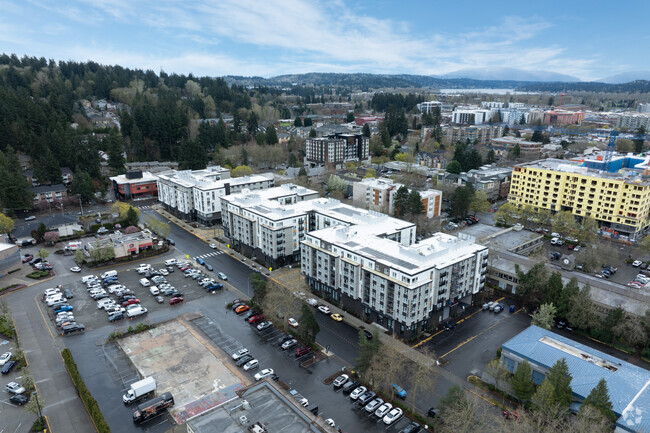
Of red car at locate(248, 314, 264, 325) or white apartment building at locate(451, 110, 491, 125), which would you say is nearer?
red car at locate(248, 314, 264, 325)

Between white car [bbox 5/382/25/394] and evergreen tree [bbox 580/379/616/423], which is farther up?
evergreen tree [bbox 580/379/616/423]

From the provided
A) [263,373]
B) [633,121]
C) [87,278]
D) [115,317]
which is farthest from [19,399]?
[633,121]

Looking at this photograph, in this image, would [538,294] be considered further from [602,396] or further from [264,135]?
[264,135]

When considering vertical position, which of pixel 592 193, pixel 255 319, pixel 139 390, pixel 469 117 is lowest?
pixel 255 319

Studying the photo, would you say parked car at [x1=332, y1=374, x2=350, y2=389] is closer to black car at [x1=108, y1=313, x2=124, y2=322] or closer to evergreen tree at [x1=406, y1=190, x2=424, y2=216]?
black car at [x1=108, y1=313, x2=124, y2=322]

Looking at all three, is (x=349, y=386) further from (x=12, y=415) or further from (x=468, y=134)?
(x=468, y=134)

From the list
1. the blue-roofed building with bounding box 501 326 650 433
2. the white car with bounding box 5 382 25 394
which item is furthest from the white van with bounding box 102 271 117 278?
the blue-roofed building with bounding box 501 326 650 433
